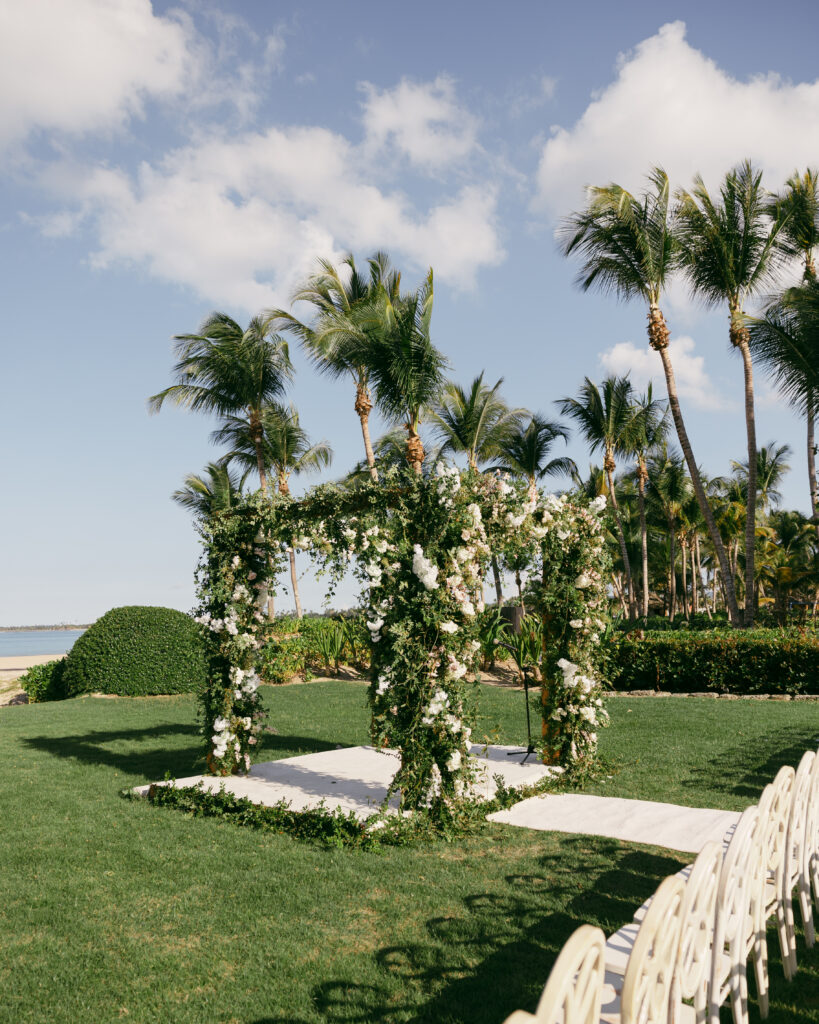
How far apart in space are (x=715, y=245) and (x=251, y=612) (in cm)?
1648

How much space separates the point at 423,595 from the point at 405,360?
10325mm

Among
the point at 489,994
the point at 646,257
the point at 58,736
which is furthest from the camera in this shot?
the point at 646,257

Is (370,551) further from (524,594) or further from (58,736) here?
(58,736)

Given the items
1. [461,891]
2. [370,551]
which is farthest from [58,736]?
[461,891]

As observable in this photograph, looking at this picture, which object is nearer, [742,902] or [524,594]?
[742,902]

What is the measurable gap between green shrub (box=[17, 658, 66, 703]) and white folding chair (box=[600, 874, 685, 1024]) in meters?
18.4

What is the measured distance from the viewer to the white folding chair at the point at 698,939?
2230mm

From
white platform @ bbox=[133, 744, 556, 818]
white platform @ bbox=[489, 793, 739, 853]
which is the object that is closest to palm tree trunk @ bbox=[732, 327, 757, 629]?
white platform @ bbox=[133, 744, 556, 818]

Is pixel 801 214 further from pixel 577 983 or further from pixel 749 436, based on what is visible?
pixel 577 983

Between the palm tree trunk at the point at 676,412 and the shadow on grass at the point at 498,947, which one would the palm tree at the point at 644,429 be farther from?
the shadow on grass at the point at 498,947

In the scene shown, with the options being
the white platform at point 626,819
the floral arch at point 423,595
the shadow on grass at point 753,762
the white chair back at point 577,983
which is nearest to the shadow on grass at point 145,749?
the floral arch at point 423,595

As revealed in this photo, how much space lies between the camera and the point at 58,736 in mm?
11836

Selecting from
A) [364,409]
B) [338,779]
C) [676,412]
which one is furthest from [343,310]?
[338,779]

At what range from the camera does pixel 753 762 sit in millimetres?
8367
